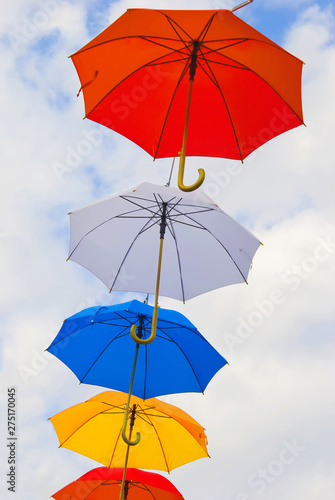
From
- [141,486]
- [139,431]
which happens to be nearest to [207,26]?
[139,431]

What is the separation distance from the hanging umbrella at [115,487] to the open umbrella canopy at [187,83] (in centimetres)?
381

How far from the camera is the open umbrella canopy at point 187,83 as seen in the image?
443 cm

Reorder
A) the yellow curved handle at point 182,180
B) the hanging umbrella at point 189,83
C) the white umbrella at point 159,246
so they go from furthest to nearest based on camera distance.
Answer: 1. the white umbrella at point 159,246
2. the hanging umbrella at point 189,83
3. the yellow curved handle at point 182,180

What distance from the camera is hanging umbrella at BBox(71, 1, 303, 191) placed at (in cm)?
443

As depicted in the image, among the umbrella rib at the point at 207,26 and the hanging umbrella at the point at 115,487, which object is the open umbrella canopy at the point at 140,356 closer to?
the hanging umbrella at the point at 115,487

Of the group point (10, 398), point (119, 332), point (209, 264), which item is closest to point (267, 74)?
point (209, 264)

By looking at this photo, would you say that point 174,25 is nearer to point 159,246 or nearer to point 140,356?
point 159,246

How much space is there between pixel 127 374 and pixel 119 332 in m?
0.47

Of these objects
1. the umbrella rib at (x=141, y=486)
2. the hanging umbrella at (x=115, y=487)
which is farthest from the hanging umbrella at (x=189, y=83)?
the umbrella rib at (x=141, y=486)

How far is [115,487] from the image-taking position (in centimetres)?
730

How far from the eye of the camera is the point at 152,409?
6891 mm

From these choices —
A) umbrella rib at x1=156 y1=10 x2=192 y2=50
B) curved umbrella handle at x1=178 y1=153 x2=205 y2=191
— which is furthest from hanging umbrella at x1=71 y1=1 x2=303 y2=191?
curved umbrella handle at x1=178 y1=153 x2=205 y2=191

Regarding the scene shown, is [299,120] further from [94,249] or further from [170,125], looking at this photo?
[94,249]

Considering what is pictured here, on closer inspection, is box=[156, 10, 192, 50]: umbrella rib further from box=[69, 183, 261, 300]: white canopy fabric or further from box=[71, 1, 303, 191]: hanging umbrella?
box=[69, 183, 261, 300]: white canopy fabric
